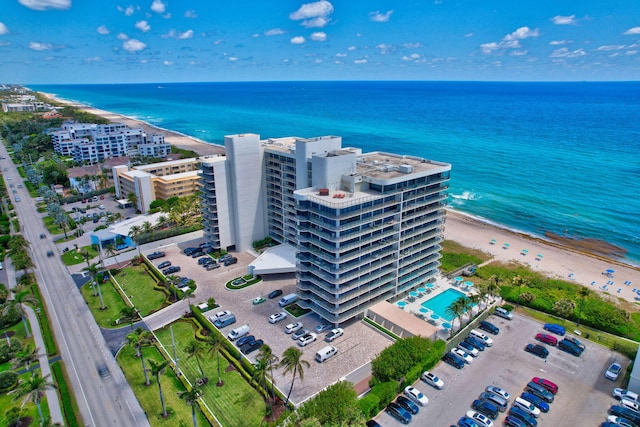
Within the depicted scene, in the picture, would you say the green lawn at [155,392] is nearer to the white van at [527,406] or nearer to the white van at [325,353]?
the white van at [325,353]

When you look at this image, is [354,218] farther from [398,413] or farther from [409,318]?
[398,413]

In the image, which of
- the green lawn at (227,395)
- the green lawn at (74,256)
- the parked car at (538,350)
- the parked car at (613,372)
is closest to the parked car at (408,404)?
the green lawn at (227,395)

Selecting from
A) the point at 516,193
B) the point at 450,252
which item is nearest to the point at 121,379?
the point at 450,252

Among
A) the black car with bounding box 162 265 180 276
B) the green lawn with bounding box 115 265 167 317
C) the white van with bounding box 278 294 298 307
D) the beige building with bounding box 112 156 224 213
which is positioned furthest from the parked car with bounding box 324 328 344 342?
the beige building with bounding box 112 156 224 213

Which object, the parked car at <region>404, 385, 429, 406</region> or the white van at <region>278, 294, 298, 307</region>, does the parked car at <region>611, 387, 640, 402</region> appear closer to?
the parked car at <region>404, 385, 429, 406</region>

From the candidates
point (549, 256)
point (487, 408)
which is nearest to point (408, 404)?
point (487, 408)

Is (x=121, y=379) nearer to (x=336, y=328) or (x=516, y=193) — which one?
(x=336, y=328)
